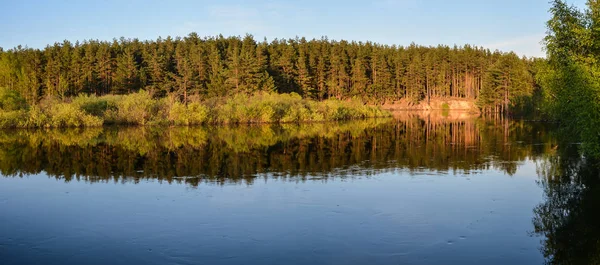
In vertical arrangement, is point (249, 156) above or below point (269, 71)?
below

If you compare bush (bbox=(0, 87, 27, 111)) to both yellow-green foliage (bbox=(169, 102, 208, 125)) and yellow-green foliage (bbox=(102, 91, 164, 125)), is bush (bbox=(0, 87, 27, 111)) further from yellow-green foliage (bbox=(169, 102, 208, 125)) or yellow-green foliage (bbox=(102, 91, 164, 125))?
yellow-green foliage (bbox=(169, 102, 208, 125))

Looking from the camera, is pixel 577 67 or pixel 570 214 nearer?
pixel 570 214

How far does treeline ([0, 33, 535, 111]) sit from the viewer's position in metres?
76.1

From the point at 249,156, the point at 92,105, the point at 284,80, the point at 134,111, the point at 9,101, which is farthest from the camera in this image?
the point at 284,80

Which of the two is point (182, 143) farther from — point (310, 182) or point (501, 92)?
point (501, 92)

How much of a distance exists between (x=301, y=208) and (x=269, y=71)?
255 feet

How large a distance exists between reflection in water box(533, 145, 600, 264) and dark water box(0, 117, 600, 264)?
0.04m

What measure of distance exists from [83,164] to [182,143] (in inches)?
388

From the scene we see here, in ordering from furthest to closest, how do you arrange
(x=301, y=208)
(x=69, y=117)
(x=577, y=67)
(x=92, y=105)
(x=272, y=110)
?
(x=272, y=110)
(x=92, y=105)
(x=69, y=117)
(x=577, y=67)
(x=301, y=208)

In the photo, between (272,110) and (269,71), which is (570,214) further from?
(269,71)

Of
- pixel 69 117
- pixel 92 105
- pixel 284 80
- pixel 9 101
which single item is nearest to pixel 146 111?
pixel 92 105

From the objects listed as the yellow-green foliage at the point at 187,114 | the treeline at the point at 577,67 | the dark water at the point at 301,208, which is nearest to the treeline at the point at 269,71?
the yellow-green foliage at the point at 187,114

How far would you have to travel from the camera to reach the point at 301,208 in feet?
43.8

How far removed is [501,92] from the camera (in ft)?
263
